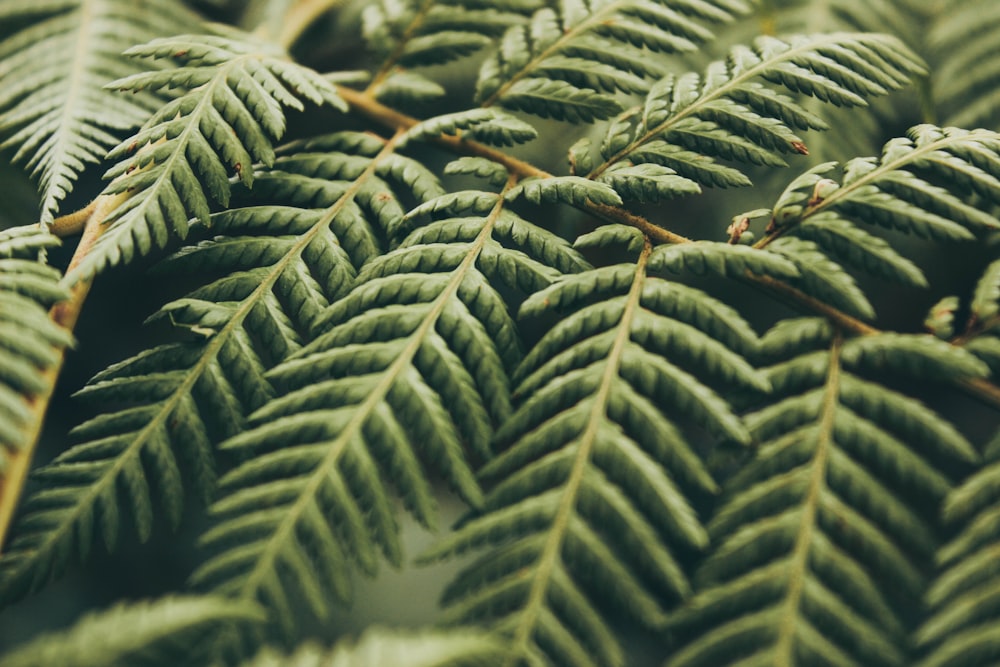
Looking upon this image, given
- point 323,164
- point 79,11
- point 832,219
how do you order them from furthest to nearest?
point 79,11 < point 323,164 < point 832,219

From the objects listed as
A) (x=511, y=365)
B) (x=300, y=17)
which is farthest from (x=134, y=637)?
(x=300, y=17)

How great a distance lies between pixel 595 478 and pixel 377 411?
243 millimetres

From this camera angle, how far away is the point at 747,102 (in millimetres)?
909

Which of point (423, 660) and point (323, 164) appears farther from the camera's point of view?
point (323, 164)

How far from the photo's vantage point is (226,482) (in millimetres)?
722

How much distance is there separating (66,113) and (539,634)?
100 cm

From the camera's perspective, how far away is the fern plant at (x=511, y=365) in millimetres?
653

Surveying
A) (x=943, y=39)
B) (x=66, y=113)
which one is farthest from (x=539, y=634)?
(x=943, y=39)

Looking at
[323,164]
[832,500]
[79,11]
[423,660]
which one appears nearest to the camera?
[423,660]

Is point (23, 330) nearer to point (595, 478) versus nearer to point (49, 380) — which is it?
point (49, 380)

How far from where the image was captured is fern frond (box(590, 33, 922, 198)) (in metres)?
0.88

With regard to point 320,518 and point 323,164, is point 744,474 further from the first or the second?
point 323,164

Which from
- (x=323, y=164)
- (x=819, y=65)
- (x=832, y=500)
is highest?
(x=323, y=164)

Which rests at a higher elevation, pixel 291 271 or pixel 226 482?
pixel 291 271
